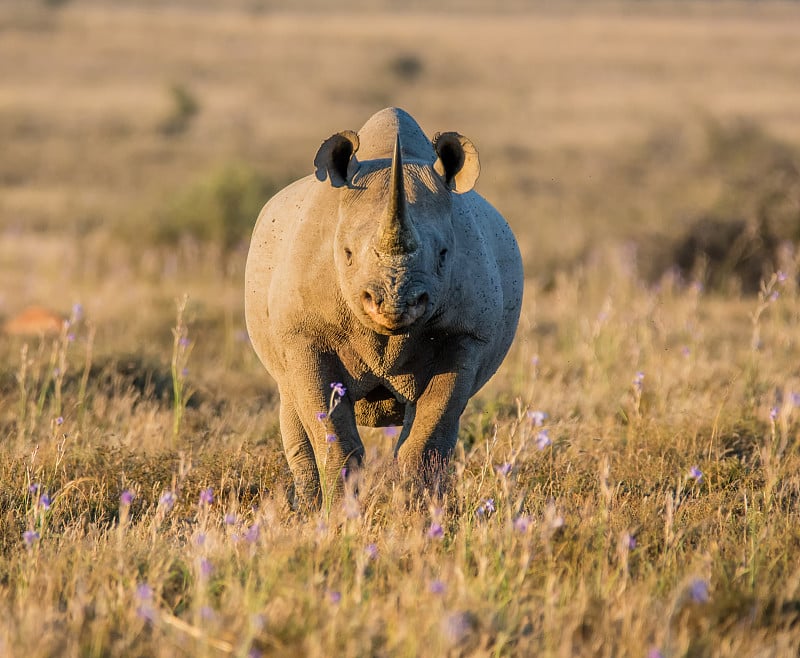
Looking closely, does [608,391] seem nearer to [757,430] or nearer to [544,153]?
[757,430]

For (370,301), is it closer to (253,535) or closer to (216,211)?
(253,535)

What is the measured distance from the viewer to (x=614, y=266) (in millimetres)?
13742

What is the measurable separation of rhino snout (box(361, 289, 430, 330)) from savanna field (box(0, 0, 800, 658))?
2.00 feet

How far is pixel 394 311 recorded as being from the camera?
4562 millimetres

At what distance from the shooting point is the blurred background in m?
14.4

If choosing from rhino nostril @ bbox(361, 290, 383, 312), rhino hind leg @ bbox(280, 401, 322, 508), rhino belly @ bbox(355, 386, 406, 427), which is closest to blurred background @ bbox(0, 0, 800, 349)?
rhino hind leg @ bbox(280, 401, 322, 508)

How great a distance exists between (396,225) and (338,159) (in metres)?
0.76

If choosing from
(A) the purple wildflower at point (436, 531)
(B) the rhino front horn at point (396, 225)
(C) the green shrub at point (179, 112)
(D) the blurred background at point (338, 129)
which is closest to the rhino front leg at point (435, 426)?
(A) the purple wildflower at point (436, 531)

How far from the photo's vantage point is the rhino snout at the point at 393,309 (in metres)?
4.56

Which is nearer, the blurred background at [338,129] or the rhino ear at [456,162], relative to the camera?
the rhino ear at [456,162]

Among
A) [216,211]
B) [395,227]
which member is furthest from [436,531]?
[216,211]

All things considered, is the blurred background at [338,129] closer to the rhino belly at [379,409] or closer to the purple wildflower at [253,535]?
the rhino belly at [379,409]

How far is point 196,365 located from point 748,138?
17.8 metres

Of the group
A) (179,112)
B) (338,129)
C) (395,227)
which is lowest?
(338,129)
